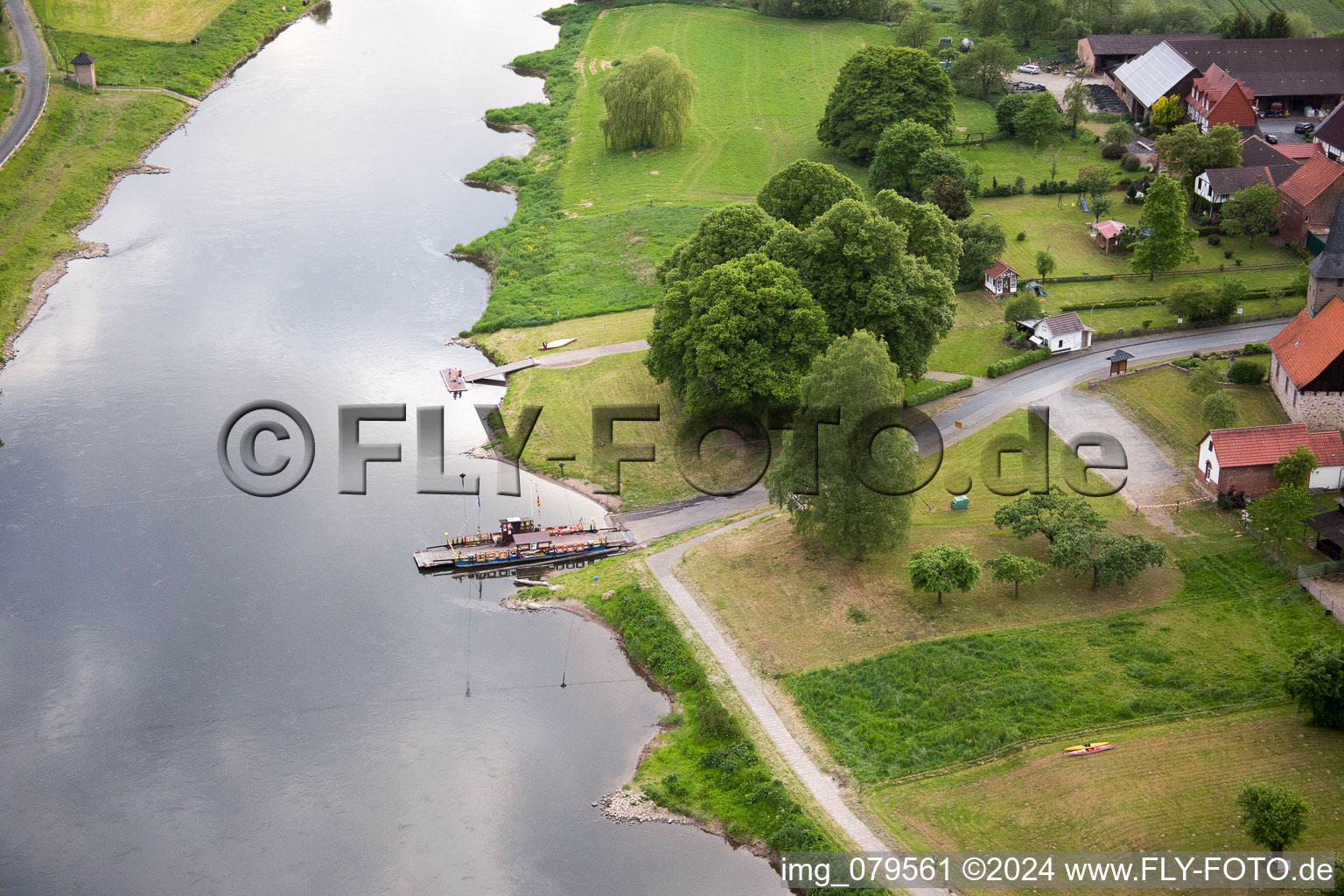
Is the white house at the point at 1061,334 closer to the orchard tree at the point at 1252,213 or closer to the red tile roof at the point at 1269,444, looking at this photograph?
the red tile roof at the point at 1269,444

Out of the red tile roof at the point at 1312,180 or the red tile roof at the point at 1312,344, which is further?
the red tile roof at the point at 1312,180

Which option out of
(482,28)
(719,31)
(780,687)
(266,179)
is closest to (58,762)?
(780,687)

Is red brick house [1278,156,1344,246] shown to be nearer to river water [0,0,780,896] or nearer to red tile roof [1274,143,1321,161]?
red tile roof [1274,143,1321,161]

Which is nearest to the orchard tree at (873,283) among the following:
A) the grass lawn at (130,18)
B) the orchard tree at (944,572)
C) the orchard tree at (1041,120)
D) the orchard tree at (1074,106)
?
the orchard tree at (944,572)

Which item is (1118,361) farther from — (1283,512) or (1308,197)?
(1308,197)

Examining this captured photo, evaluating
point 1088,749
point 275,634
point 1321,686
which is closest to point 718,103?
point 275,634
